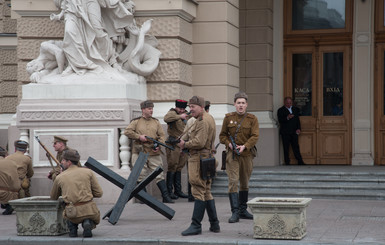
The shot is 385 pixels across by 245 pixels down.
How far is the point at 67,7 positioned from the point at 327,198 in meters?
6.01

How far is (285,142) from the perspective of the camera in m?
19.4

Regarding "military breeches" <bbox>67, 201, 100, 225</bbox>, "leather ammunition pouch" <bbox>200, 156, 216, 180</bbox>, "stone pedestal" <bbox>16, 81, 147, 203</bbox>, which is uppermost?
"stone pedestal" <bbox>16, 81, 147, 203</bbox>

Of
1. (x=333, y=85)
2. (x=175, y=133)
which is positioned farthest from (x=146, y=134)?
(x=333, y=85)

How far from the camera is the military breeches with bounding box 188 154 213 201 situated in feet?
35.3

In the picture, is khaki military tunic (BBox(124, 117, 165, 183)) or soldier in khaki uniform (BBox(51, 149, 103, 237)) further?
khaki military tunic (BBox(124, 117, 165, 183))

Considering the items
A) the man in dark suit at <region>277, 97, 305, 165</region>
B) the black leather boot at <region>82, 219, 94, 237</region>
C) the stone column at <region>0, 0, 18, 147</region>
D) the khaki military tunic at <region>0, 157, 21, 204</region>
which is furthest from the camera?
the stone column at <region>0, 0, 18, 147</region>

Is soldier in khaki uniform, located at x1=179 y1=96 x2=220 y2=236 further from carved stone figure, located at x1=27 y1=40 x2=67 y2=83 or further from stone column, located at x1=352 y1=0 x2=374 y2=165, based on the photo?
stone column, located at x1=352 y1=0 x2=374 y2=165

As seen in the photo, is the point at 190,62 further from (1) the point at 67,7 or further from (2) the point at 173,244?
(2) the point at 173,244

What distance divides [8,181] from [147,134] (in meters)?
2.53

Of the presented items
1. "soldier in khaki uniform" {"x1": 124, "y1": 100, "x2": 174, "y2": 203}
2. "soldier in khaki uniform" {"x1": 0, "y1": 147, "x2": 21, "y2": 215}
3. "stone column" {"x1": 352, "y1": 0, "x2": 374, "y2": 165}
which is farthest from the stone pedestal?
"stone column" {"x1": 352, "y1": 0, "x2": 374, "y2": 165}

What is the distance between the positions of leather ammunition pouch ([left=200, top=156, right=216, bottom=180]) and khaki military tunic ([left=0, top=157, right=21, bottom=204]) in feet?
13.0

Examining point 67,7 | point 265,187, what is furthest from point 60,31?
point 265,187

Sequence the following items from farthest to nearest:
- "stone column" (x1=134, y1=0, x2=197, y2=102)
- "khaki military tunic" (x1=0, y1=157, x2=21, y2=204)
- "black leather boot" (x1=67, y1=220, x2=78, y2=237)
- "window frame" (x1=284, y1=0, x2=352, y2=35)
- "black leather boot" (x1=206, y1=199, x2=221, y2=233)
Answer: "window frame" (x1=284, y1=0, x2=352, y2=35), "stone column" (x1=134, y1=0, x2=197, y2=102), "khaki military tunic" (x1=0, y1=157, x2=21, y2=204), "black leather boot" (x1=206, y1=199, x2=221, y2=233), "black leather boot" (x1=67, y1=220, x2=78, y2=237)

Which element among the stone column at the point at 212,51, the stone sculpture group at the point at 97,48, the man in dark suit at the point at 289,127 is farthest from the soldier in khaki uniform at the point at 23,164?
the man in dark suit at the point at 289,127
